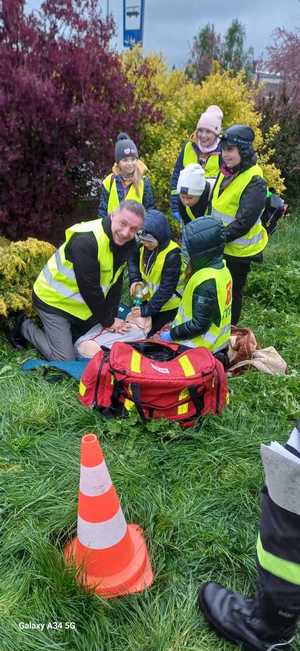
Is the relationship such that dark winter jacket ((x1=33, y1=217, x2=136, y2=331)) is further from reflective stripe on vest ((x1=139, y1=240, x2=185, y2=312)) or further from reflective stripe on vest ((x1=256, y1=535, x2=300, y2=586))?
reflective stripe on vest ((x1=256, y1=535, x2=300, y2=586))

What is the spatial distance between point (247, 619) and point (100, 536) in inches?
26.3

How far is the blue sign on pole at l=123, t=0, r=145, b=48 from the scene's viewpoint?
686 centimetres

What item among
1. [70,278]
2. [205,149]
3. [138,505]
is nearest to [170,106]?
[205,149]

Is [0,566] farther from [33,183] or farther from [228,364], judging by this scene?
[33,183]

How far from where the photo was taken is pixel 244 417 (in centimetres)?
326

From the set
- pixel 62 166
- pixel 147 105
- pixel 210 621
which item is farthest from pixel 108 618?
pixel 147 105

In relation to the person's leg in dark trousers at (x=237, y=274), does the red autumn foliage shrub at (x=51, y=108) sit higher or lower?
higher

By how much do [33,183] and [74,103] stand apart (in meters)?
0.95

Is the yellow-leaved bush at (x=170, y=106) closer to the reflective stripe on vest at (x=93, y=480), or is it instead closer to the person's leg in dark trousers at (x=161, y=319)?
the person's leg in dark trousers at (x=161, y=319)

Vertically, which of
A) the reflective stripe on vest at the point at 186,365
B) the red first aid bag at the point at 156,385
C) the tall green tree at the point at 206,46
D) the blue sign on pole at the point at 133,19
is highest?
the tall green tree at the point at 206,46

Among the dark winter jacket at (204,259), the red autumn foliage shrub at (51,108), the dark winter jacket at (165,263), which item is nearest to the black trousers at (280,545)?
the dark winter jacket at (204,259)

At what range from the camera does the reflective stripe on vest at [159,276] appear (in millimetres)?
4129

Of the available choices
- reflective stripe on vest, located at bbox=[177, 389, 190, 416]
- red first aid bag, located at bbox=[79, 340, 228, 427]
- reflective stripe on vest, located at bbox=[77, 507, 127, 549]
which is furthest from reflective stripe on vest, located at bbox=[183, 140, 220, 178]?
reflective stripe on vest, located at bbox=[77, 507, 127, 549]

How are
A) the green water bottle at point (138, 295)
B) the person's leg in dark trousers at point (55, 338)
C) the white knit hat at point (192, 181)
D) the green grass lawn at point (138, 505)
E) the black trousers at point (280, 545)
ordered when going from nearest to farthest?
1. the black trousers at point (280, 545)
2. the green grass lawn at point (138, 505)
3. the person's leg in dark trousers at point (55, 338)
4. the white knit hat at point (192, 181)
5. the green water bottle at point (138, 295)
